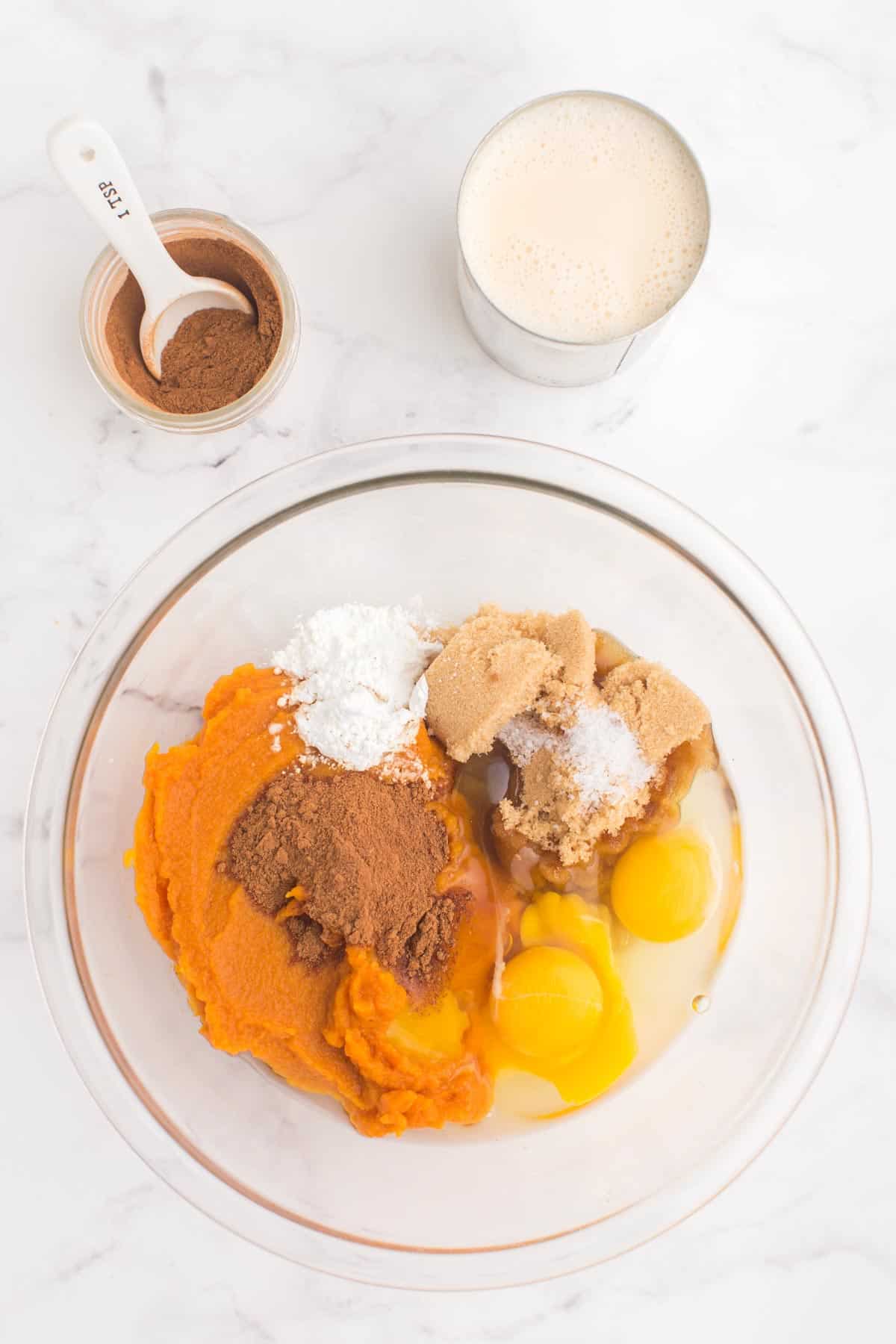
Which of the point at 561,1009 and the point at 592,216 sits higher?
the point at 592,216

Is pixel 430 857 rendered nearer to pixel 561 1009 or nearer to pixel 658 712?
pixel 561 1009

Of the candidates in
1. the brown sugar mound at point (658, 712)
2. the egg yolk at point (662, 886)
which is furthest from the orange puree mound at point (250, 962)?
the brown sugar mound at point (658, 712)

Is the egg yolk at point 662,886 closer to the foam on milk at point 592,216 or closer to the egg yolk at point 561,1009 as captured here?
the egg yolk at point 561,1009

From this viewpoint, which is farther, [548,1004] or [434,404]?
[434,404]

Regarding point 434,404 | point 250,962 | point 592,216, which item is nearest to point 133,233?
point 434,404

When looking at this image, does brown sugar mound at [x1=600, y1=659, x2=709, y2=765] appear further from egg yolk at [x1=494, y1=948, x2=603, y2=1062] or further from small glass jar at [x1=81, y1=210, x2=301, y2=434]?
small glass jar at [x1=81, y1=210, x2=301, y2=434]

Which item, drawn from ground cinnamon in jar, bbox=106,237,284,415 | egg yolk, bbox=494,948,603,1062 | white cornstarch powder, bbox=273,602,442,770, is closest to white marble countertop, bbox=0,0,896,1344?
ground cinnamon in jar, bbox=106,237,284,415
